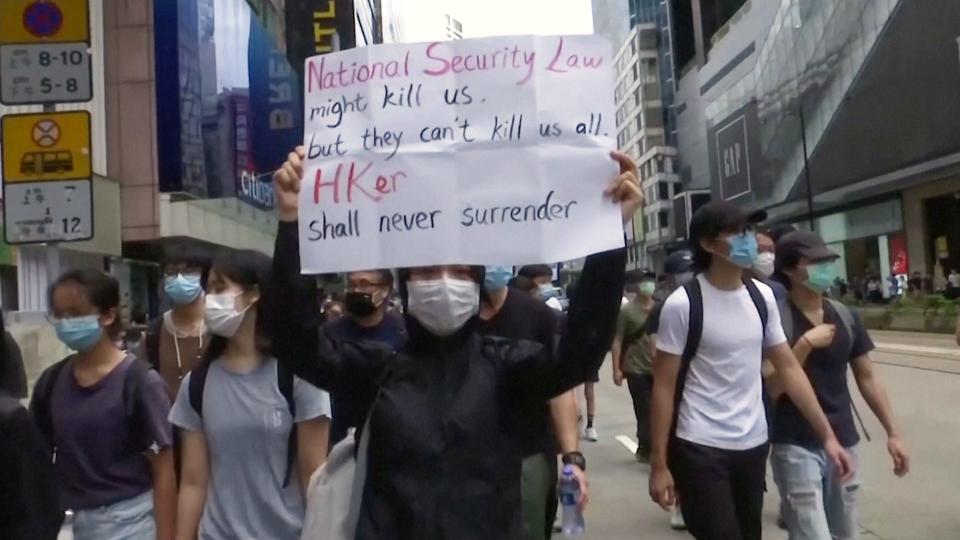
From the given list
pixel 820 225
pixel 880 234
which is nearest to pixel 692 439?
pixel 880 234

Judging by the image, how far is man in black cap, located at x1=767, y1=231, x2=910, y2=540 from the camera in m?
4.89

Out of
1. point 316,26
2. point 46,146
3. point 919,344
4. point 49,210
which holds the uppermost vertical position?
point 316,26

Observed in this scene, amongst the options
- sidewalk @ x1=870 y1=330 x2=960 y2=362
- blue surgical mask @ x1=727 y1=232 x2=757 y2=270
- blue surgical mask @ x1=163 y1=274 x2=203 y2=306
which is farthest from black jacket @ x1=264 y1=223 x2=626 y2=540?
sidewalk @ x1=870 y1=330 x2=960 y2=362

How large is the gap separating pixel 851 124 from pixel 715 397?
4720 cm

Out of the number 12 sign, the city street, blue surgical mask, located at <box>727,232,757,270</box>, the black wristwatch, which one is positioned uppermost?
the number 12 sign

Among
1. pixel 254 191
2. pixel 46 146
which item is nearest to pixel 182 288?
pixel 46 146

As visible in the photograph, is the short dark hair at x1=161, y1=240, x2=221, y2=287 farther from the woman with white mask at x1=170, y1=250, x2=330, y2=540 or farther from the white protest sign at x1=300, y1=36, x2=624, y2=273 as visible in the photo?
the white protest sign at x1=300, y1=36, x2=624, y2=273

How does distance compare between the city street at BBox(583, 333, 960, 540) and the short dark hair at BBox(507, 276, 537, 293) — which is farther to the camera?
the short dark hair at BBox(507, 276, 537, 293)

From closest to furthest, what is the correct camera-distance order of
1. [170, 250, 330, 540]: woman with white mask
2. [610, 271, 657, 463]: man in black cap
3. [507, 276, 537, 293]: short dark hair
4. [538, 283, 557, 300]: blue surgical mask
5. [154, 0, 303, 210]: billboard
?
[170, 250, 330, 540]: woman with white mask, [507, 276, 537, 293]: short dark hair, [538, 283, 557, 300]: blue surgical mask, [610, 271, 657, 463]: man in black cap, [154, 0, 303, 210]: billboard

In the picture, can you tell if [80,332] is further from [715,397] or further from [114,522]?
[715,397]

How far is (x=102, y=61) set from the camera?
22.9m

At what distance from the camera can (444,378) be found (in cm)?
283

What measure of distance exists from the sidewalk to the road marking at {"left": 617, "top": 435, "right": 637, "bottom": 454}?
33.4 ft

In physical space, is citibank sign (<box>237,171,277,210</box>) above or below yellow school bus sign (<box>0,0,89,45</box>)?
above
